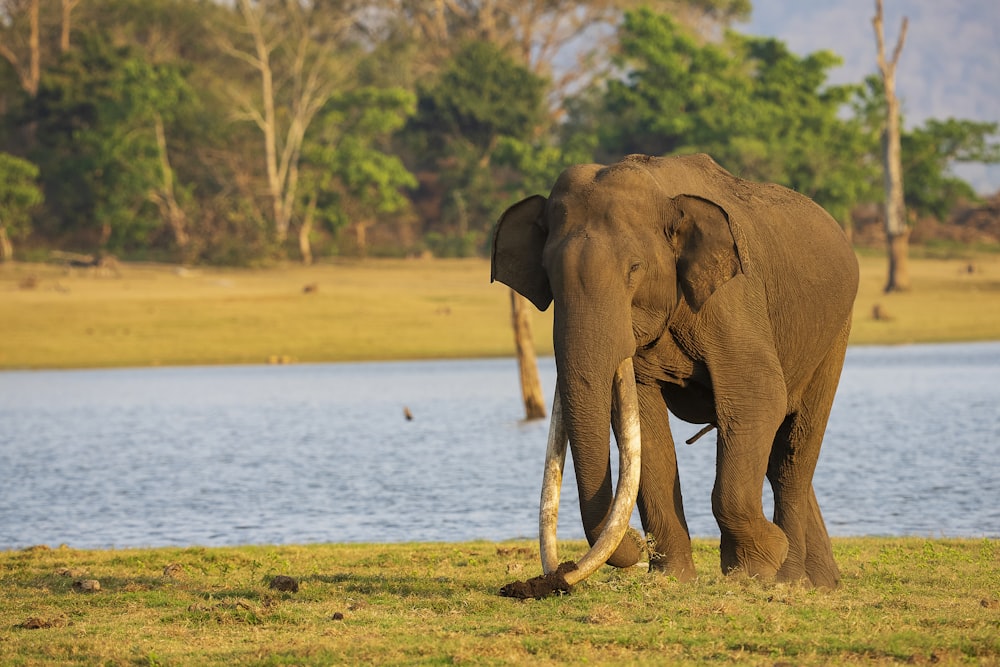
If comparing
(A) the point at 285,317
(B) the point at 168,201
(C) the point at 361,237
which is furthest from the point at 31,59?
(A) the point at 285,317

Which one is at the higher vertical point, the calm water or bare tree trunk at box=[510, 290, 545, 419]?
bare tree trunk at box=[510, 290, 545, 419]

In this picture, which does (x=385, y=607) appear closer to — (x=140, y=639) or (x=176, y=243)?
(x=140, y=639)

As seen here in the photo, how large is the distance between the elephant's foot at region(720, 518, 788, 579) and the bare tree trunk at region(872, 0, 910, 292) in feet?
141

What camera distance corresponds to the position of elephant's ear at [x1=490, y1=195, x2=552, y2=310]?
881 centimetres

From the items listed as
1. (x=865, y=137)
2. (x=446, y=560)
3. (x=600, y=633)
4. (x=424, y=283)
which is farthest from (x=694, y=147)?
(x=600, y=633)

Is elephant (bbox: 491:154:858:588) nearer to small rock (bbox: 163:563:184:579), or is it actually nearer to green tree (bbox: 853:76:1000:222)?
small rock (bbox: 163:563:184:579)

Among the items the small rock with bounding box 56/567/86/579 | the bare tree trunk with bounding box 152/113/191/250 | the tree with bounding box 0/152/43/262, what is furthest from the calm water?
the bare tree trunk with bounding box 152/113/191/250

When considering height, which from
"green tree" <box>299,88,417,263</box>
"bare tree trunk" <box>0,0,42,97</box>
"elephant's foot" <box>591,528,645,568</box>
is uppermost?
"bare tree trunk" <box>0,0,42,97</box>

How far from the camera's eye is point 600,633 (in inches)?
298

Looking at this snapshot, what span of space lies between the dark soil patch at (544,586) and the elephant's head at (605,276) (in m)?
0.08

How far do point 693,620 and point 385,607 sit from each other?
186cm

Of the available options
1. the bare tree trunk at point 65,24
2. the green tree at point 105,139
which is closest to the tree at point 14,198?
the green tree at point 105,139

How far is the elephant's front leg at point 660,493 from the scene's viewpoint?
9000 millimetres

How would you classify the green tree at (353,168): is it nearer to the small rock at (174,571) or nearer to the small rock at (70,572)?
the small rock at (70,572)
